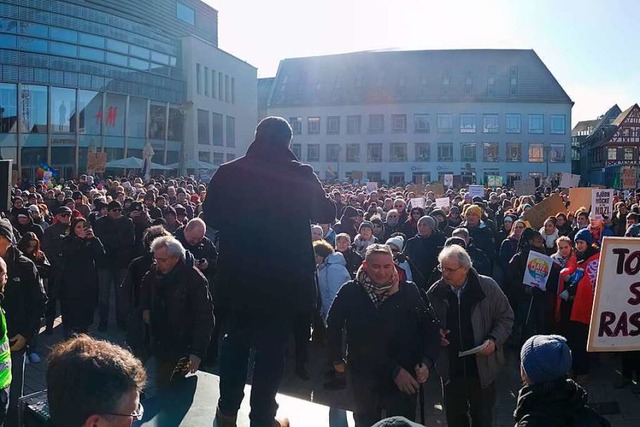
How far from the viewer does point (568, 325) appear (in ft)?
A: 24.7

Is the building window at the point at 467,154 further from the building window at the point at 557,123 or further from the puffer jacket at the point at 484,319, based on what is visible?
the puffer jacket at the point at 484,319

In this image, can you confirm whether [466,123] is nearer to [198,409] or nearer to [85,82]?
[85,82]

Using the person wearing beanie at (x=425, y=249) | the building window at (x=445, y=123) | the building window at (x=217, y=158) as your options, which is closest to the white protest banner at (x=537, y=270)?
the person wearing beanie at (x=425, y=249)

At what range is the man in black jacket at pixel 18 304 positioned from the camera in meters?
5.05

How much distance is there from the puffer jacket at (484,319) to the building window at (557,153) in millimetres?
62722

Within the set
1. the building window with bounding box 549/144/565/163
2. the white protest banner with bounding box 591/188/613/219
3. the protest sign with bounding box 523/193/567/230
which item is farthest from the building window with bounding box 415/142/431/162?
the protest sign with bounding box 523/193/567/230

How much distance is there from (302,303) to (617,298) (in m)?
2.40

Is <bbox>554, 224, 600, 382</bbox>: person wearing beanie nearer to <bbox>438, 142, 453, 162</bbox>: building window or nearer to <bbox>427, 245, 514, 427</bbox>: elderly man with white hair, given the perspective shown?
<bbox>427, 245, 514, 427</bbox>: elderly man with white hair

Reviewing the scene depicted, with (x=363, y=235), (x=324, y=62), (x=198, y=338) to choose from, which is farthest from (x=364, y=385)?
(x=324, y=62)

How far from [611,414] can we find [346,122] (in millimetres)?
62049

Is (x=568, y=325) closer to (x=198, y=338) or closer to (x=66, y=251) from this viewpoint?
(x=198, y=338)

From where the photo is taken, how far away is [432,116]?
64438 millimetres

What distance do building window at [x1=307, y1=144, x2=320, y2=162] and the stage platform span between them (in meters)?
64.3

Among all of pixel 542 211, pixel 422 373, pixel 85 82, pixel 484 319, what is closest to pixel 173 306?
pixel 422 373
